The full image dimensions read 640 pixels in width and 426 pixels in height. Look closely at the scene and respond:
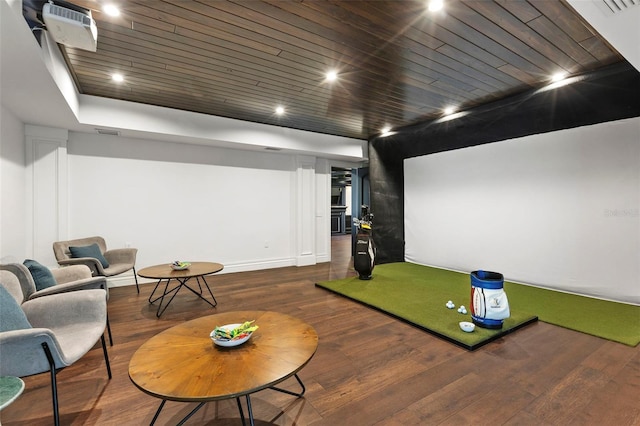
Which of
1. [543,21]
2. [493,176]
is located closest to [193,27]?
[543,21]

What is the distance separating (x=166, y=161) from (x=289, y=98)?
2486 mm

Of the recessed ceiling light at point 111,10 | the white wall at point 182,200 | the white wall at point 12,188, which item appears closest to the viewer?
the recessed ceiling light at point 111,10

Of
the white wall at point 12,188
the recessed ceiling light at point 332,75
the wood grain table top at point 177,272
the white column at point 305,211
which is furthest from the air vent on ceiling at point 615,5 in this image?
the white wall at point 12,188

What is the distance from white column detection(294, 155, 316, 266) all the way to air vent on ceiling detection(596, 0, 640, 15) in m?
4.85

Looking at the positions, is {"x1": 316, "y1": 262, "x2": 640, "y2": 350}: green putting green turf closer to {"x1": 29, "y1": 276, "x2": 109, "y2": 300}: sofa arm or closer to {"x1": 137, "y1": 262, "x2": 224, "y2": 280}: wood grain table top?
{"x1": 137, "y1": 262, "x2": 224, "y2": 280}: wood grain table top

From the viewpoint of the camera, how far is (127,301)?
3.84 m

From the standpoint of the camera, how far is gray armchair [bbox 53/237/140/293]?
11.2 ft

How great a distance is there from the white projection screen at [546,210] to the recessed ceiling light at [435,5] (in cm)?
319

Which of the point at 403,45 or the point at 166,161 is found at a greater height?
the point at 403,45

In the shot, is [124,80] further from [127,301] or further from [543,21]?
[543,21]

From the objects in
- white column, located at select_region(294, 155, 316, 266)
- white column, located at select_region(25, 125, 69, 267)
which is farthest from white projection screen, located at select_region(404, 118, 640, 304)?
white column, located at select_region(25, 125, 69, 267)

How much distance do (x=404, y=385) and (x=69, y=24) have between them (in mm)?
3425

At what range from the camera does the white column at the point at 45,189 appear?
3857 millimetres

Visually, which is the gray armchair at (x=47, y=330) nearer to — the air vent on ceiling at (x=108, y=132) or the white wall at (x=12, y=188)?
the white wall at (x=12, y=188)
